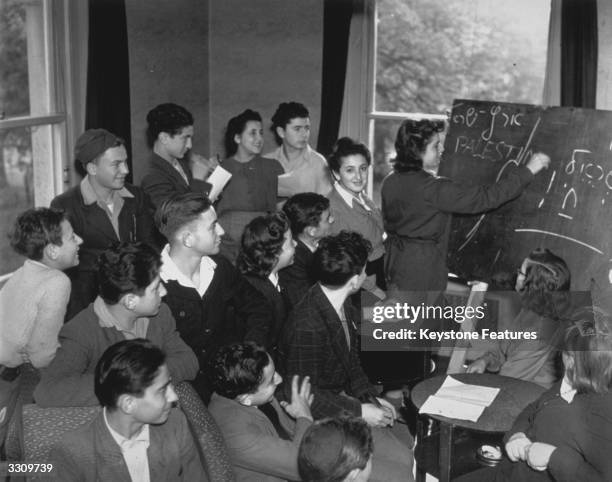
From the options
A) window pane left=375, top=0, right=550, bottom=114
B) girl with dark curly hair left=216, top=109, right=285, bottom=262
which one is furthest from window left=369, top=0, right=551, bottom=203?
girl with dark curly hair left=216, top=109, right=285, bottom=262

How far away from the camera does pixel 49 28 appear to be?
4430mm

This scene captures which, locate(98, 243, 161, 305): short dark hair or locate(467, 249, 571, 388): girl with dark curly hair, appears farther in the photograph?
locate(467, 249, 571, 388): girl with dark curly hair

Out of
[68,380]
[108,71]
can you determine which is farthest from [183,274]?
[108,71]

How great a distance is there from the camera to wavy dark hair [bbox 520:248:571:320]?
10.3ft

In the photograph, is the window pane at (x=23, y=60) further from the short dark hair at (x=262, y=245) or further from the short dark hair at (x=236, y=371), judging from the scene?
the short dark hair at (x=236, y=371)

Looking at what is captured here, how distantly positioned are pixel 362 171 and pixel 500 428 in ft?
5.56

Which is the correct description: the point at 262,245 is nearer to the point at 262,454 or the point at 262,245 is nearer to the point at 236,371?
the point at 236,371

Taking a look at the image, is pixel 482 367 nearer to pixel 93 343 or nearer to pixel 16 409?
pixel 93 343

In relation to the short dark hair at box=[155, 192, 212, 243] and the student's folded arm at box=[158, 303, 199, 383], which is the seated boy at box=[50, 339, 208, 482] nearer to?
the student's folded arm at box=[158, 303, 199, 383]

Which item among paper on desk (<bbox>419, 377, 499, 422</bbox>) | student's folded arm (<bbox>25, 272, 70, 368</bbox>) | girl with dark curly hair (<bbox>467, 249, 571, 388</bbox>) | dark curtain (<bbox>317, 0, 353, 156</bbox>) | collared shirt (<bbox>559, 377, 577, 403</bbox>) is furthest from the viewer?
dark curtain (<bbox>317, 0, 353, 156</bbox>)

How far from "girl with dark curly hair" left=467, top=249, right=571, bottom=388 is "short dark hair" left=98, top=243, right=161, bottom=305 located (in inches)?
58.2

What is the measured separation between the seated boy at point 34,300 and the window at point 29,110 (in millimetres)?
1338

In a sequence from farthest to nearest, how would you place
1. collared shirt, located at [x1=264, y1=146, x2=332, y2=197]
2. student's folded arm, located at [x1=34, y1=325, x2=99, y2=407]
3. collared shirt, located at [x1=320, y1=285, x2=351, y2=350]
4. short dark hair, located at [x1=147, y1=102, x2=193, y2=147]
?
collared shirt, located at [x1=264, y1=146, x2=332, y2=197] → short dark hair, located at [x1=147, y1=102, x2=193, y2=147] → collared shirt, located at [x1=320, y1=285, x2=351, y2=350] → student's folded arm, located at [x1=34, y1=325, x2=99, y2=407]

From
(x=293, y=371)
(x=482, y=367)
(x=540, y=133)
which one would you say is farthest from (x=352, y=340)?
(x=540, y=133)
